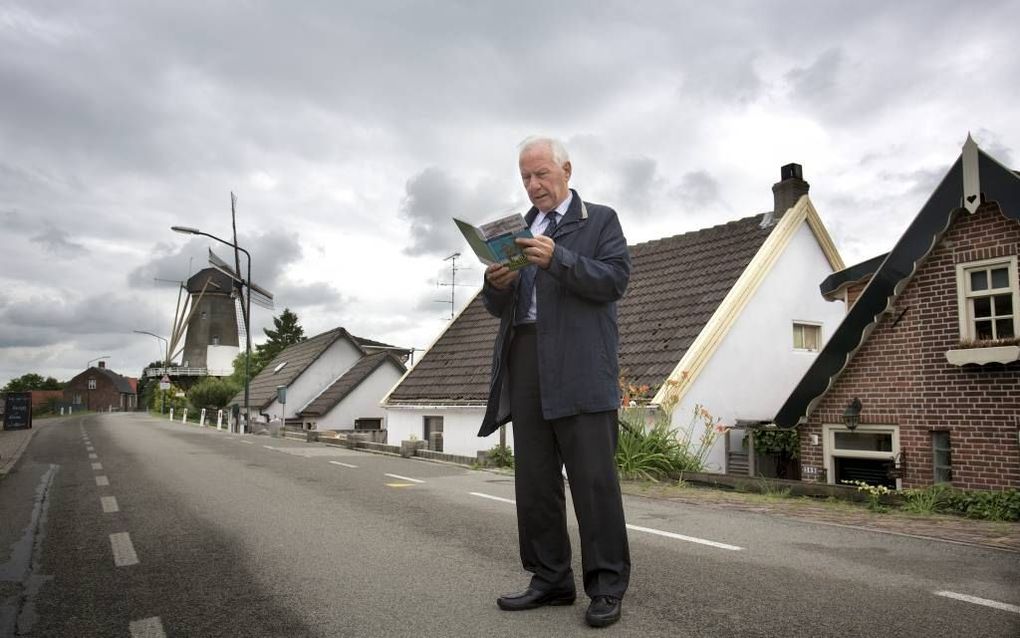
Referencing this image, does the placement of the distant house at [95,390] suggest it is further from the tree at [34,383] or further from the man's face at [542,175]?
the man's face at [542,175]

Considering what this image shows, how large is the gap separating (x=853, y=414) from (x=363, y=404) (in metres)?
28.6

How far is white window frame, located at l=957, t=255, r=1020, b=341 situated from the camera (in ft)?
29.4

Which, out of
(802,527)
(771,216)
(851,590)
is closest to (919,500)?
(802,527)

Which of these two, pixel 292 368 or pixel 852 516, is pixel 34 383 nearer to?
pixel 292 368

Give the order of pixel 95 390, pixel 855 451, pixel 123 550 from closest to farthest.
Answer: pixel 123 550
pixel 855 451
pixel 95 390

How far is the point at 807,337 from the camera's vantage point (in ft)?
52.4

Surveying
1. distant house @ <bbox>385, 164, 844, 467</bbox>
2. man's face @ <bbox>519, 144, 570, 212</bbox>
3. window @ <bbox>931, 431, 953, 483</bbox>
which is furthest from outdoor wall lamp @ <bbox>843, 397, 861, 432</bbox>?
man's face @ <bbox>519, 144, 570, 212</bbox>

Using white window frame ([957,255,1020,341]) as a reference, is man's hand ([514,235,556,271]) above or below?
below

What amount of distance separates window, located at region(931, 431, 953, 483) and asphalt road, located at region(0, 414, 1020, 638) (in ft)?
14.4

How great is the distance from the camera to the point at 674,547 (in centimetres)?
494

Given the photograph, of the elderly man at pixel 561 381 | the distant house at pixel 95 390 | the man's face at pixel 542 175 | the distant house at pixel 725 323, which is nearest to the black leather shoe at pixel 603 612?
the elderly man at pixel 561 381

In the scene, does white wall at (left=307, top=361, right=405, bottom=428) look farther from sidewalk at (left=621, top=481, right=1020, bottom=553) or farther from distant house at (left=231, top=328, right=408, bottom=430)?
sidewalk at (left=621, top=481, right=1020, bottom=553)

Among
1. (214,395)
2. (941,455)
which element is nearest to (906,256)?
(941,455)

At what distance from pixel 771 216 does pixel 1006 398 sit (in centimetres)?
757
